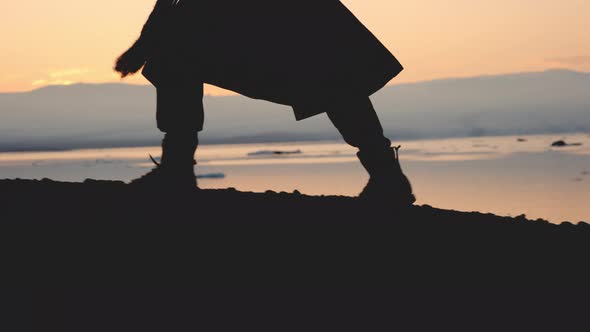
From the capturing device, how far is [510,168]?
28078 millimetres

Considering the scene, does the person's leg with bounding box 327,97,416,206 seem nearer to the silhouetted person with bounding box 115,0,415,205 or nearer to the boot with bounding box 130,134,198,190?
the silhouetted person with bounding box 115,0,415,205

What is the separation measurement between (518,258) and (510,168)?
23.1 metres

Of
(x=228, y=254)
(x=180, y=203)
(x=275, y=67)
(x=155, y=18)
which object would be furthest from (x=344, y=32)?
(x=228, y=254)

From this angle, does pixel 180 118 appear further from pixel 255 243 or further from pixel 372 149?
pixel 372 149

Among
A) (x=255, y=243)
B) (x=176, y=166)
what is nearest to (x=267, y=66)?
(x=176, y=166)

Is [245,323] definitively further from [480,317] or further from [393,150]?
[393,150]

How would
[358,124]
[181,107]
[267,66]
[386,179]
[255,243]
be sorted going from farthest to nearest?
[386,179], [358,124], [267,66], [181,107], [255,243]

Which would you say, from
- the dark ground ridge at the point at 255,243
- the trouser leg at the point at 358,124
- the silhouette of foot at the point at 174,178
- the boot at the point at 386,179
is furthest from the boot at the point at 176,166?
the boot at the point at 386,179

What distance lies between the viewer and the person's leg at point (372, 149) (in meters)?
6.65

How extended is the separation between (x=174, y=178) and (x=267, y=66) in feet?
3.94

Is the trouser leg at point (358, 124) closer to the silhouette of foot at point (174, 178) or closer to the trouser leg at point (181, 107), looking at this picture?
the trouser leg at point (181, 107)

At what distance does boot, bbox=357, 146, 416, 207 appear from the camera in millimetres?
6734

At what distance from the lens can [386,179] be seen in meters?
6.77

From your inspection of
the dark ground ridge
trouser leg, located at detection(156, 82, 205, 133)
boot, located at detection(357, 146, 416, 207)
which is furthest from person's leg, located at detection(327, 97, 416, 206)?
trouser leg, located at detection(156, 82, 205, 133)
